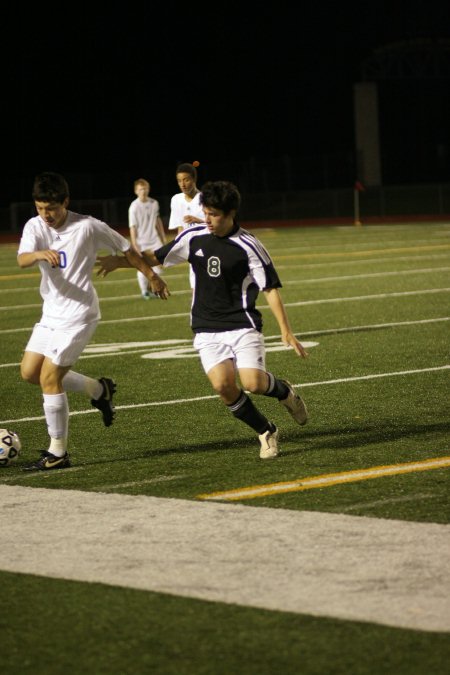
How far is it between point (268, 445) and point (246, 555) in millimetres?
2437

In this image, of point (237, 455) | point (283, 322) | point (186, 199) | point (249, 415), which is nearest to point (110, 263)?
point (283, 322)

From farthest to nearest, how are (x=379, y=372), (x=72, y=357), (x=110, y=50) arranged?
(x=110, y=50)
(x=379, y=372)
(x=72, y=357)

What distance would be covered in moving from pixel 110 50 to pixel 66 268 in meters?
51.9

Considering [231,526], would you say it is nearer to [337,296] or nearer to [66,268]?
[66,268]

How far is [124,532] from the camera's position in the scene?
19.4 feet

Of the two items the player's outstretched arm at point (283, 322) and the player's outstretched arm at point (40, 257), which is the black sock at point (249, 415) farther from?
the player's outstretched arm at point (40, 257)

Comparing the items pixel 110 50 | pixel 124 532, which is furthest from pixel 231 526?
pixel 110 50


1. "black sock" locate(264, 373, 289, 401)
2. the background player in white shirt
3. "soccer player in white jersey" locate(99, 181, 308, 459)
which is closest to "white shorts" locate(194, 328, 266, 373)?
"soccer player in white jersey" locate(99, 181, 308, 459)

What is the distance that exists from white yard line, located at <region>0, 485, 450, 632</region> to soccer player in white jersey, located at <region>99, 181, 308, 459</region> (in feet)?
4.32

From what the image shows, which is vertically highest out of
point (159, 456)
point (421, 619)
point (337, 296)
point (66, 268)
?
point (66, 268)

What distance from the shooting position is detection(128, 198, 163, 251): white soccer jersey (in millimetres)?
20844

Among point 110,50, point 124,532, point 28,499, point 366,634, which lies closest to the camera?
point 366,634

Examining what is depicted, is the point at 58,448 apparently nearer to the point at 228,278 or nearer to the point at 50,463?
the point at 50,463

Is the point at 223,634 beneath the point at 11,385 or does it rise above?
above
